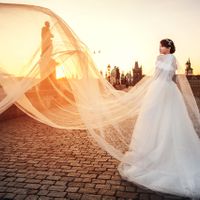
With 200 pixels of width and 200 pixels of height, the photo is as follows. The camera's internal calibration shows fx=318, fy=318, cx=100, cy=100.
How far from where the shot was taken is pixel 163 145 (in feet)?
19.3

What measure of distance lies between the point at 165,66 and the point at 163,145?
5.10 ft

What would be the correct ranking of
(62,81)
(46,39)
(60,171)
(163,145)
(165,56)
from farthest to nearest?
1. (60,171)
2. (165,56)
3. (62,81)
4. (163,145)
5. (46,39)

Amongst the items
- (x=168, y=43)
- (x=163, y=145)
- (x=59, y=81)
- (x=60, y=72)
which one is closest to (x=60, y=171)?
(x=59, y=81)

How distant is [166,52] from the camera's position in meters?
6.38

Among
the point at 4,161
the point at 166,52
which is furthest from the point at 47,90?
the point at 166,52

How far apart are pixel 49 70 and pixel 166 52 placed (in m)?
2.39

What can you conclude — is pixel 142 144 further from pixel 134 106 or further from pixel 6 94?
pixel 6 94

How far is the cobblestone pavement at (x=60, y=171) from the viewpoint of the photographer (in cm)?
530

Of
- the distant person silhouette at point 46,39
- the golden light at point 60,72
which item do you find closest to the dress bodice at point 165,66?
the golden light at point 60,72

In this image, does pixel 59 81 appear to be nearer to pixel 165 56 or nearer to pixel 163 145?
pixel 165 56

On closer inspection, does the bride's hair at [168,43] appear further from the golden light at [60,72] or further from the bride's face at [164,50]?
the golden light at [60,72]

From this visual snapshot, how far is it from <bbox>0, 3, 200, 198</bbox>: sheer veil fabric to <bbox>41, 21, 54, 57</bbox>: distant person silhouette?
17 mm

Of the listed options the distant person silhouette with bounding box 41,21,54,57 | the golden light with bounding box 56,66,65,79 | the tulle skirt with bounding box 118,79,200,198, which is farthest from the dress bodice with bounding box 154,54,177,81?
the distant person silhouette with bounding box 41,21,54,57

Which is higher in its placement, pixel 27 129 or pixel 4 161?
pixel 4 161
